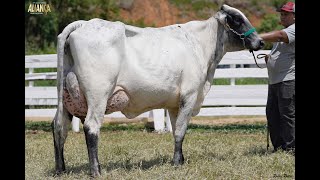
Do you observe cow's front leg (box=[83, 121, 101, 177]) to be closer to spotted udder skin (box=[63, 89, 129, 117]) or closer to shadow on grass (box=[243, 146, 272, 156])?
spotted udder skin (box=[63, 89, 129, 117])

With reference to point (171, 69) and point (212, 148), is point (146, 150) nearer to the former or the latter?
point (212, 148)

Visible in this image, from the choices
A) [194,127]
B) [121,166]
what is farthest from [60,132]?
[194,127]

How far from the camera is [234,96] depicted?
11930 mm

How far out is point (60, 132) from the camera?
244 inches

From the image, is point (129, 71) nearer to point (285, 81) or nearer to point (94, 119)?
point (94, 119)

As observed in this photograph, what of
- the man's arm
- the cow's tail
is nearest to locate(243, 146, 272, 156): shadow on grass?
the man's arm

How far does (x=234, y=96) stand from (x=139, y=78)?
237 inches

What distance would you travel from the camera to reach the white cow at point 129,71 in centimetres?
597

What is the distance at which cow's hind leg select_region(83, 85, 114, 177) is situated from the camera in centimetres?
596

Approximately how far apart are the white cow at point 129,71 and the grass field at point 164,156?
411 millimetres

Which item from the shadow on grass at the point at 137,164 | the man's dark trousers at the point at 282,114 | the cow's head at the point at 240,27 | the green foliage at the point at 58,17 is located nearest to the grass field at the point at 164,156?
the shadow on grass at the point at 137,164

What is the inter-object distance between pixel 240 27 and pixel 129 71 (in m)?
1.76
